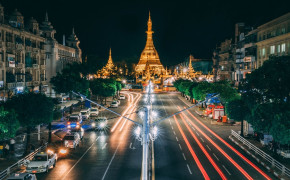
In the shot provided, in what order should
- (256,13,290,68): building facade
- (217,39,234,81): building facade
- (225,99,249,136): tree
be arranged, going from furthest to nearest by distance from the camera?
(217,39,234,81): building facade
(256,13,290,68): building facade
(225,99,249,136): tree

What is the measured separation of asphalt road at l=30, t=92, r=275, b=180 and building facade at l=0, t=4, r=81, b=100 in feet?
47.5

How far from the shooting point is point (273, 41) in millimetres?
62531

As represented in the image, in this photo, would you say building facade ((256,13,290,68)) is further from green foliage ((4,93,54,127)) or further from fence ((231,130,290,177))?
green foliage ((4,93,54,127))

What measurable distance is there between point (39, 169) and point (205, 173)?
12.0 meters

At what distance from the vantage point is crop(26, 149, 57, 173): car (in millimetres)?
23719

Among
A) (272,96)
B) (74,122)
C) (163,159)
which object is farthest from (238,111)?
(74,122)

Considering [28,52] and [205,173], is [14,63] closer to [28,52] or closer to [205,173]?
[28,52]

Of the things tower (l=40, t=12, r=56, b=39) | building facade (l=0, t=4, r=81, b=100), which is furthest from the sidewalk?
tower (l=40, t=12, r=56, b=39)

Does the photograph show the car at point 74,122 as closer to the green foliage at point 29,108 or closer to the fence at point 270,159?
the green foliage at point 29,108

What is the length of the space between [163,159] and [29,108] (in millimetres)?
12853

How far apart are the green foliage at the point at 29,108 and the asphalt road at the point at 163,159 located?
175 inches

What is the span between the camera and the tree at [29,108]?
1166 inches

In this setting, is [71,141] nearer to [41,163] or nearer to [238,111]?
[41,163]

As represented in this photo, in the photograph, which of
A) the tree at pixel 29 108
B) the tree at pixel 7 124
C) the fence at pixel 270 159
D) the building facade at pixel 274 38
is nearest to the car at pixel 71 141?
the tree at pixel 29 108
